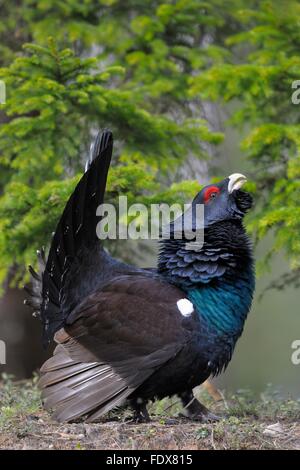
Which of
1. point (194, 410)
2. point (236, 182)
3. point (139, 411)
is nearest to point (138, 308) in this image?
point (139, 411)

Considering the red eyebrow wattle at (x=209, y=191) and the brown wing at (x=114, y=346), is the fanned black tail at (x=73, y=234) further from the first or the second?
the red eyebrow wattle at (x=209, y=191)

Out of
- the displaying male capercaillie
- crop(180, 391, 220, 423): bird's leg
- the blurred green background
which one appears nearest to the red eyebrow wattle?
the displaying male capercaillie

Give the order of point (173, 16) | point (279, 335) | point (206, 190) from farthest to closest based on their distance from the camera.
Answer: point (279, 335) < point (173, 16) < point (206, 190)

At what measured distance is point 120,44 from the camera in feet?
27.5

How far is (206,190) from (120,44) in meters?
3.22

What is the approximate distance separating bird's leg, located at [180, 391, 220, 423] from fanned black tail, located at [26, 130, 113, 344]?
46.5 inches

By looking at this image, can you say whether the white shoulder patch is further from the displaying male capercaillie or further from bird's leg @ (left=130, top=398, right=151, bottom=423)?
bird's leg @ (left=130, top=398, right=151, bottom=423)

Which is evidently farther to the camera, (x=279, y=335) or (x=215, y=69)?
(x=279, y=335)

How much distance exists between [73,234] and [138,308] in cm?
86

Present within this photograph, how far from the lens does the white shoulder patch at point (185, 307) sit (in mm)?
5223

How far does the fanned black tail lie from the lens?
5512mm

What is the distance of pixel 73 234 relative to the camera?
5.71 m
